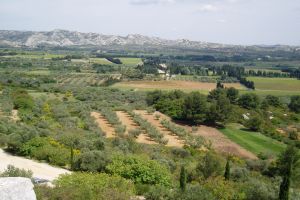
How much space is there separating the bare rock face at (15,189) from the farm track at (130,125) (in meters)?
31.3

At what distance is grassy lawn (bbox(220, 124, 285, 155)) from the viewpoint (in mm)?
48219

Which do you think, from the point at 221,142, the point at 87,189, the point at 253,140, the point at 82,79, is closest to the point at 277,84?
the point at 82,79

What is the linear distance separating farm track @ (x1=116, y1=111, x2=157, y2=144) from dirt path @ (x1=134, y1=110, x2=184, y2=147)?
7.78 feet

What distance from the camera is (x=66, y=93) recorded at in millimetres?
83312

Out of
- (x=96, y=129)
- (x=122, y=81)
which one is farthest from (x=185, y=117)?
(x=122, y=81)

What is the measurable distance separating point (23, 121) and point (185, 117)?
23.1m

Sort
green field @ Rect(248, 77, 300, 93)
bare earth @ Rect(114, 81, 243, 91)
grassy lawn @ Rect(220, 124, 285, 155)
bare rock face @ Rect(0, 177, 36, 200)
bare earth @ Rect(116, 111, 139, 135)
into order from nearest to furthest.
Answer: bare rock face @ Rect(0, 177, 36, 200), grassy lawn @ Rect(220, 124, 285, 155), bare earth @ Rect(116, 111, 139, 135), bare earth @ Rect(114, 81, 243, 91), green field @ Rect(248, 77, 300, 93)

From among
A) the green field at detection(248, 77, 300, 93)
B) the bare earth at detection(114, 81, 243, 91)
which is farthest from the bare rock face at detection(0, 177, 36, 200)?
the green field at detection(248, 77, 300, 93)

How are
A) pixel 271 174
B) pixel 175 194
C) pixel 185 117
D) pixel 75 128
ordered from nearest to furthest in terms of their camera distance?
pixel 175 194
pixel 271 174
pixel 75 128
pixel 185 117

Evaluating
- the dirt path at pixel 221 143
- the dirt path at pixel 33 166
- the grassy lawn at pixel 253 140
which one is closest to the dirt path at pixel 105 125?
the dirt path at pixel 221 143

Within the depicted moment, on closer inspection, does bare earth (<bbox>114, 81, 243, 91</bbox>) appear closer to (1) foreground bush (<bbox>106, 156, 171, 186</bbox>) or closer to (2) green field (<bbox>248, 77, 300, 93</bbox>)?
(2) green field (<bbox>248, 77, 300, 93</bbox>)

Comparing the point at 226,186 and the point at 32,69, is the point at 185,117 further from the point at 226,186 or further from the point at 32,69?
the point at 32,69

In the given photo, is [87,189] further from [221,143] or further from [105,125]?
[105,125]

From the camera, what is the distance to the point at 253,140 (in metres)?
52.8
